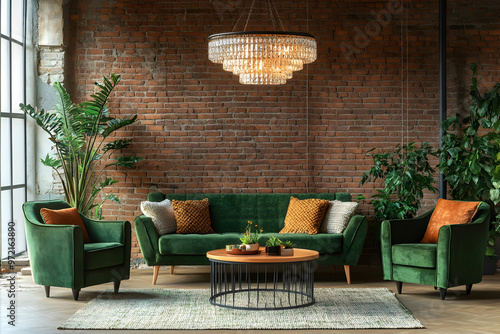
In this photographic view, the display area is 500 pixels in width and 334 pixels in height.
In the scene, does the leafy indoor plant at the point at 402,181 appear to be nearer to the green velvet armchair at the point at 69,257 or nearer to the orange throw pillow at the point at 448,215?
the orange throw pillow at the point at 448,215

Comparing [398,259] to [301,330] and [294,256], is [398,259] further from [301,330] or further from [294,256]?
[301,330]

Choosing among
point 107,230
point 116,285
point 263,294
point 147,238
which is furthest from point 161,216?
point 263,294

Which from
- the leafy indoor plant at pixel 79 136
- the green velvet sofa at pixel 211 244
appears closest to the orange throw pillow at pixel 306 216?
the green velvet sofa at pixel 211 244

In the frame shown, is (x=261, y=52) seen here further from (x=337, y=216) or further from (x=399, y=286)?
(x=399, y=286)

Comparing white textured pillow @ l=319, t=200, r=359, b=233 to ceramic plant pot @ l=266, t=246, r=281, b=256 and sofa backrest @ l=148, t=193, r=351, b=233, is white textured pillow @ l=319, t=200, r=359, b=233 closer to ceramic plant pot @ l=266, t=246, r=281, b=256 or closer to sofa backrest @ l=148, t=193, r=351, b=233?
sofa backrest @ l=148, t=193, r=351, b=233

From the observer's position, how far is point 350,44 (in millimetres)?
7145

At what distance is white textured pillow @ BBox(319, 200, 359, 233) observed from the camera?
20.9 ft

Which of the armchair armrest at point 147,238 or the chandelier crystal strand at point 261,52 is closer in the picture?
the chandelier crystal strand at point 261,52

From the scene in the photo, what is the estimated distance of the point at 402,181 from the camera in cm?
652

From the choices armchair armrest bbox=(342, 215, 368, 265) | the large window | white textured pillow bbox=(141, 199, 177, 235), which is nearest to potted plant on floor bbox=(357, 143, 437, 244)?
armchair armrest bbox=(342, 215, 368, 265)

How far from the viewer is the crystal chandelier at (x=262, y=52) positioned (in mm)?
5012

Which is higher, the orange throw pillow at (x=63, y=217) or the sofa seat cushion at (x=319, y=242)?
the orange throw pillow at (x=63, y=217)

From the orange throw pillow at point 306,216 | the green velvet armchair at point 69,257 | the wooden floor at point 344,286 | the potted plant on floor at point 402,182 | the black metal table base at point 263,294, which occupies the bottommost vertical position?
the wooden floor at point 344,286

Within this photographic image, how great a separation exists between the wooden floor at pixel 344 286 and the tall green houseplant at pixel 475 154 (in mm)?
983
